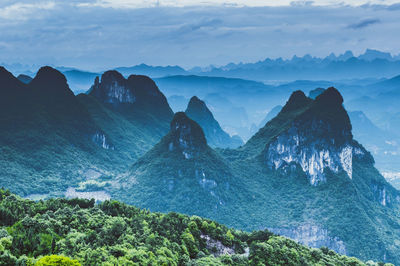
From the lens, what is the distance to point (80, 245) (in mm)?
21562

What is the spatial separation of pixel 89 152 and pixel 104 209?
2665 inches

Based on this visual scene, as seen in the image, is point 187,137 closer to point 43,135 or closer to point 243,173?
point 243,173

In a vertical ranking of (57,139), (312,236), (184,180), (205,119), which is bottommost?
(312,236)

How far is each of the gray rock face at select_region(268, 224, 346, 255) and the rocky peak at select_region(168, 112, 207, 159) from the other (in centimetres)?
2040

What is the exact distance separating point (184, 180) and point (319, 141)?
25.3 meters

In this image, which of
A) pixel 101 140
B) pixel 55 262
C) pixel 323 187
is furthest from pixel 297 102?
pixel 55 262

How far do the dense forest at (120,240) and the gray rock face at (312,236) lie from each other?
31373mm

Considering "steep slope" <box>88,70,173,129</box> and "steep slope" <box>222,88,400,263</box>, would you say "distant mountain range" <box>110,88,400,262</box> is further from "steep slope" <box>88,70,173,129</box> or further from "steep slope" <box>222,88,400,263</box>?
"steep slope" <box>88,70,173,129</box>

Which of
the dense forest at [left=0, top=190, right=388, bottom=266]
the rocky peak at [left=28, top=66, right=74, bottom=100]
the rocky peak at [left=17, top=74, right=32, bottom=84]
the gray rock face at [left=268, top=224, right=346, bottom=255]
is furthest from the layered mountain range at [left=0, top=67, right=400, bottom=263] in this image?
the rocky peak at [left=17, top=74, right=32, bottom=84]

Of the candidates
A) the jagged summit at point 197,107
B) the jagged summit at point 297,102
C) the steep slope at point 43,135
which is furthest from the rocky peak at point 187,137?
the jagged summit at point 197,107

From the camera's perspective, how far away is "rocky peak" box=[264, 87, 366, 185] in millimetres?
76750

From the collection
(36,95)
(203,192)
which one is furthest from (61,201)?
(36,95)

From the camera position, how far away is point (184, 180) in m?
75.2

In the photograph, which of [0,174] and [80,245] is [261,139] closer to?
[0,174]
